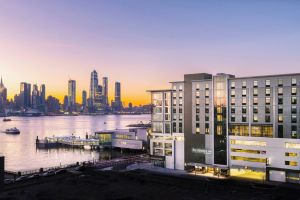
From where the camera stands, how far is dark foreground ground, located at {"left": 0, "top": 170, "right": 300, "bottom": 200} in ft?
193

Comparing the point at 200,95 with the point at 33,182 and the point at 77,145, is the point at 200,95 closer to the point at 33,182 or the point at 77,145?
the point at 33,182

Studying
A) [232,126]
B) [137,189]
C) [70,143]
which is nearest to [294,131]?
[232,126]

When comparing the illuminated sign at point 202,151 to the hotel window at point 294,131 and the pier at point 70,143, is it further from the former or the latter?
the pier at point 70,143

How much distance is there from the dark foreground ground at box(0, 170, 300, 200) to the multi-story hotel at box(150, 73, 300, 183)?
25.2ft

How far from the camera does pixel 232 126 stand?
8038cm

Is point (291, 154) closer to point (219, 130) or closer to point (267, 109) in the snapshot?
point (267, 109)

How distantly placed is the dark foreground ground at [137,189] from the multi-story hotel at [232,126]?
7.68 meters

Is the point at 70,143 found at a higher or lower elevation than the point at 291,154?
lower

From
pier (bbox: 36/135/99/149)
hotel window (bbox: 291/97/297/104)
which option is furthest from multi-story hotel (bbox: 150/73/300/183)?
pier (bbox: 36/135/99/149)

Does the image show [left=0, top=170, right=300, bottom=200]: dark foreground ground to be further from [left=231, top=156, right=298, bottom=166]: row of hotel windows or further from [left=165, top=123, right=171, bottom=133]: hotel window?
[left=165, top=123, right=171, bottom=133]: hotel window

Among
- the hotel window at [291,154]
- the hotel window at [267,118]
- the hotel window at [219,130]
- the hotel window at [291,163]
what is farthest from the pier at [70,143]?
the hotel window at [291,154]

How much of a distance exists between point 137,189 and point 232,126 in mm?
29181

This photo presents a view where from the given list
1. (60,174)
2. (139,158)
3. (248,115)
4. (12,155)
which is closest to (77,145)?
(12,155)

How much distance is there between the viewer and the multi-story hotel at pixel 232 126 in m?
72.6
